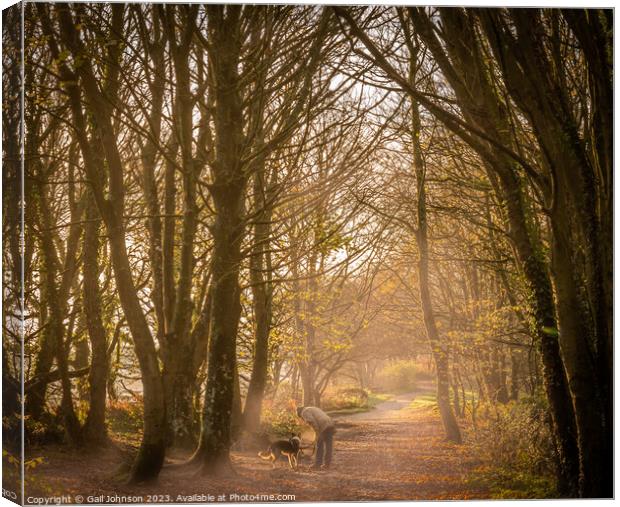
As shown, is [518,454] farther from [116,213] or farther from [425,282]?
[116,213]

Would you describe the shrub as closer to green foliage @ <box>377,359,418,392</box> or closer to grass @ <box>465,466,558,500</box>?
green foliage @ <box>377,359,418,392</box>

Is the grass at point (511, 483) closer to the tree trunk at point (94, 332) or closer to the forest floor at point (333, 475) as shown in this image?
the forest floor at point (333, 475)

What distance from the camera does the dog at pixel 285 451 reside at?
558 cm

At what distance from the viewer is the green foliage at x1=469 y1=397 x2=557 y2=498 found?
5465mm

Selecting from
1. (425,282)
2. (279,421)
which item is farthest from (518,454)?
(279,421)

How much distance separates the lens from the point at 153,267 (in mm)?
6488

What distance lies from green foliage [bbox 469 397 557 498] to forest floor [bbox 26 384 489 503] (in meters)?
0.16

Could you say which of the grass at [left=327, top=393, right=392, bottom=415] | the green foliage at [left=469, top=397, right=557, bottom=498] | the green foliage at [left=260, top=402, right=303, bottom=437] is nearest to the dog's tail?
the green foliage at [left=260, top=402, right=303, bottom=437]

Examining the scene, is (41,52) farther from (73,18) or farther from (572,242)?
(572,242)

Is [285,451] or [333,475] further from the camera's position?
[285,451]

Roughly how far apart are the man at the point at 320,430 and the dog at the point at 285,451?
223mm

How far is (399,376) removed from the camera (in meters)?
6.02

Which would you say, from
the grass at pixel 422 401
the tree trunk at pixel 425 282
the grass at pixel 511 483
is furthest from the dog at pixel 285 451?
the grass at pixel 511 483

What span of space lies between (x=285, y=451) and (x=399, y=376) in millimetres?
1581
